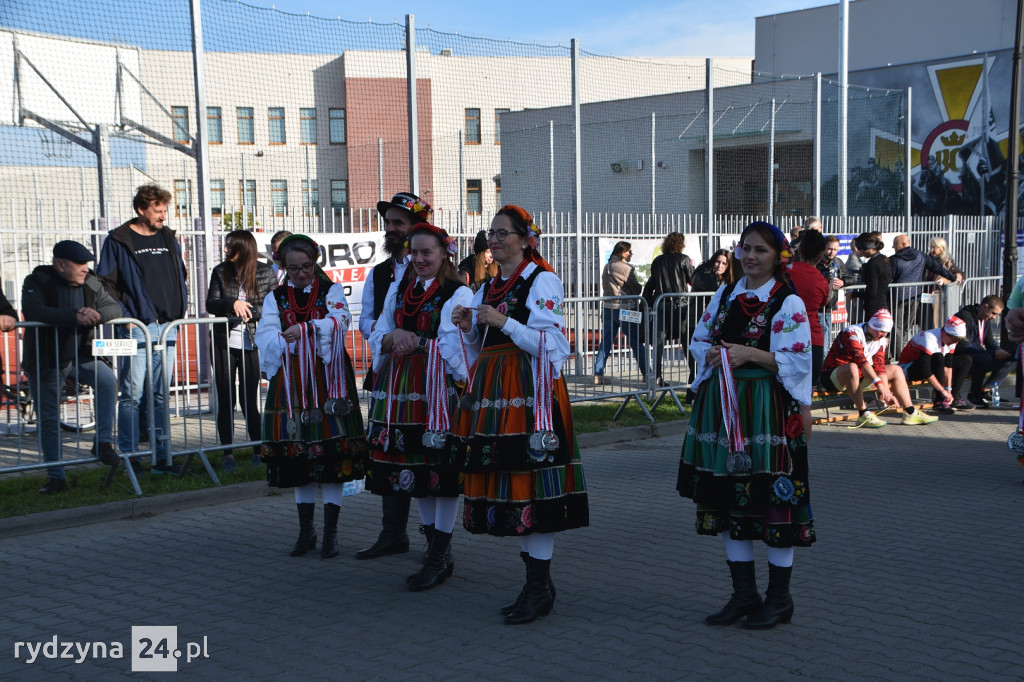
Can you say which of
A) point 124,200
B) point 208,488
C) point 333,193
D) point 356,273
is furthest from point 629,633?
point 333,193

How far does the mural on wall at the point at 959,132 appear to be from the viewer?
28.2 metres

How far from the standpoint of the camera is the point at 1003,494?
303 inches

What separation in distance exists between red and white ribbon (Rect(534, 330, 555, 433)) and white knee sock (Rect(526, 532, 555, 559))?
0.53m

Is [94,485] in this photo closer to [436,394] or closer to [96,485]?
[96,485]

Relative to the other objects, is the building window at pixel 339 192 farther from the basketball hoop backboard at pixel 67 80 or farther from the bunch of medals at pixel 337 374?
the bunch of medals at pixel 337 374

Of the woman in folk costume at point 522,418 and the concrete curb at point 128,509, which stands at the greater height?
the woman in folk costume at point 522,418

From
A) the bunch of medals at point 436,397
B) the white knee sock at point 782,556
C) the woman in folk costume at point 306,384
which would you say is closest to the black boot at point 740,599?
the white knee sock at point 782,556

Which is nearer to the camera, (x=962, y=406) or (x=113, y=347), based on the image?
(x=113, y=347)

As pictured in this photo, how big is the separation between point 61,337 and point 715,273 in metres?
7.17

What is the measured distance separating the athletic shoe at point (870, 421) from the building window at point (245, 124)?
10946 millimetres

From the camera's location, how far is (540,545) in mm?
4875

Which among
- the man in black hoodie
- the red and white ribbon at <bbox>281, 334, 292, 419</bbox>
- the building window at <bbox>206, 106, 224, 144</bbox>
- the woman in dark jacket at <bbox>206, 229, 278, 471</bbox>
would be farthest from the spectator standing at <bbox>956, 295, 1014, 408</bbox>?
the red and white ribbon at <bbox>281, 334, 292, 419</bbox>

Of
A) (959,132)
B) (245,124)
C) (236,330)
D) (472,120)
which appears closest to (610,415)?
(236,330)

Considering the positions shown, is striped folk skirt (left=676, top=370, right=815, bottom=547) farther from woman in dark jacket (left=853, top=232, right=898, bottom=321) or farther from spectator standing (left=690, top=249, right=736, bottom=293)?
woman in dark jacket (left=853, top=232, right=898, bottom=321)
